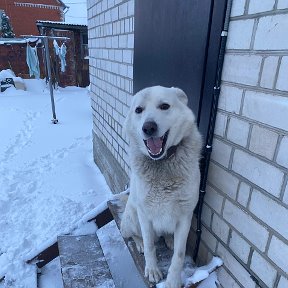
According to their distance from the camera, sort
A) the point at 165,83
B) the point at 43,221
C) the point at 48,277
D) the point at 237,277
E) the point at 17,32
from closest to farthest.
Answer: the point at 237,277, the point at 165,83, the point at 48,277, the point at 43,221, the point at 17,32

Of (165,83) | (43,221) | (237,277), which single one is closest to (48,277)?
(43,221)

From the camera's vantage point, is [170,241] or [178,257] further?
[170,241]

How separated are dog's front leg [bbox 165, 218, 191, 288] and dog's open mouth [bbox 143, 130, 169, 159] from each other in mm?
458

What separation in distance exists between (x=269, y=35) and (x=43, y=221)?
3028 millimetres

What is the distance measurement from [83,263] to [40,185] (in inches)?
86.7

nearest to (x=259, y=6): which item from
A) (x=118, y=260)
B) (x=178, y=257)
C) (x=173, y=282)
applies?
(x=178, y=257)

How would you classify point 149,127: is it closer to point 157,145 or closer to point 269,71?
point 157,145

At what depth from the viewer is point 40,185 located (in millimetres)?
4207

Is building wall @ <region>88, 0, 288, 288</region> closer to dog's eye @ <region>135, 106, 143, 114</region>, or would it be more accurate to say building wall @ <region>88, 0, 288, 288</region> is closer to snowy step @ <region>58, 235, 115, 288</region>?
dog's eye @ <region>135, 106, 143, 114</region>

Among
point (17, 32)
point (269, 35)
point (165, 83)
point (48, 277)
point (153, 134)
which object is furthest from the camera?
point (17, 32)

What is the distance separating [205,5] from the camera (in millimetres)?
1610

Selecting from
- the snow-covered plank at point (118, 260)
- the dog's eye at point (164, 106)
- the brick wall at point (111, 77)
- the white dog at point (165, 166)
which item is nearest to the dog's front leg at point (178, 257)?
the white dog at point (165, 166)

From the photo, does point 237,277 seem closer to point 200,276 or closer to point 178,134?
point 200,276

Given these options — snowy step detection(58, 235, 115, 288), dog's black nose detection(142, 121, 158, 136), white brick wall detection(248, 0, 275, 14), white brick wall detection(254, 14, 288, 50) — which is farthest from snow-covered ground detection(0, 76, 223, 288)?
white brick wall detection(248, 0, 275, 14)
